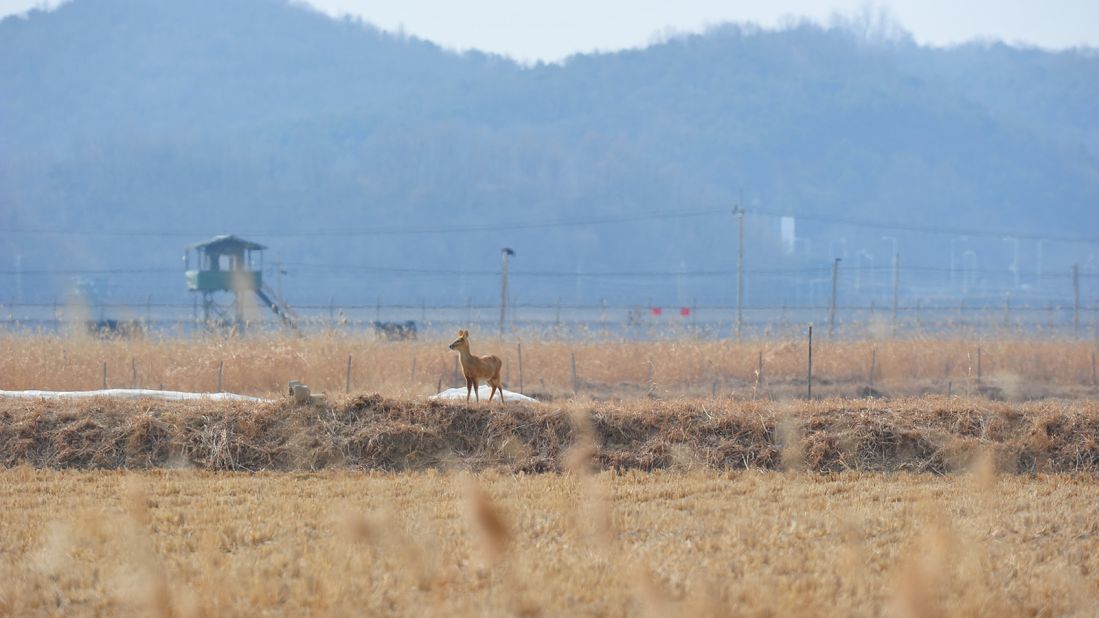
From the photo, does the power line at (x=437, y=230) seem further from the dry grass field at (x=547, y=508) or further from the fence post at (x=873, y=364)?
the dry grass field at (x=547, y=508)

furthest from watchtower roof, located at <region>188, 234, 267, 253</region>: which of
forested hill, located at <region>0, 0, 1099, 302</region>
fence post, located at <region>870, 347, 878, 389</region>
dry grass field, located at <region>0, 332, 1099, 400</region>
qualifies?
forested hill, located at <region>0, 0, 1099, 302</region>

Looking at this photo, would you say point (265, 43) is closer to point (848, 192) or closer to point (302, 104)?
point (302, 104)

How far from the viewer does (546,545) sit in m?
10.0

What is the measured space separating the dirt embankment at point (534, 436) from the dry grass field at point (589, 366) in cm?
Answer: 543

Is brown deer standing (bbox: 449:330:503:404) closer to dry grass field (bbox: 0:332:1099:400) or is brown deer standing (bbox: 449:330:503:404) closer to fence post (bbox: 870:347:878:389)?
dry grass field (bbox: 0:332:1099:400)

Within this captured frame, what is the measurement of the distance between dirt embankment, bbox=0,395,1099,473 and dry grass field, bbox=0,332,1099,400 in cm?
543

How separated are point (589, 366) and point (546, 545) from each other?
676 inches

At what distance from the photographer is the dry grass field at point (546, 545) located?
8.35m

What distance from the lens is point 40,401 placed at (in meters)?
16.0

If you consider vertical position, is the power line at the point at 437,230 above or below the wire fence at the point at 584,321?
above

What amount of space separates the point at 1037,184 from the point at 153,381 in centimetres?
14611

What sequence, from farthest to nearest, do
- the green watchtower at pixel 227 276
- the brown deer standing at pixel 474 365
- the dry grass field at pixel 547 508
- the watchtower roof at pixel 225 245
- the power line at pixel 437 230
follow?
the power line at pixel 437 230, the watchtower roof at pixel 225 245, the green watchtower at pixel 227 276, the brown deer standing at pixel 474 365, the dry grass field at pixel 547 508

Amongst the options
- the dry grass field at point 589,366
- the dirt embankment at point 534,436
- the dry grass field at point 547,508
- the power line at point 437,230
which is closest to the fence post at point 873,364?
the dry grass field at point 589,366

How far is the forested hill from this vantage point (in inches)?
4353
